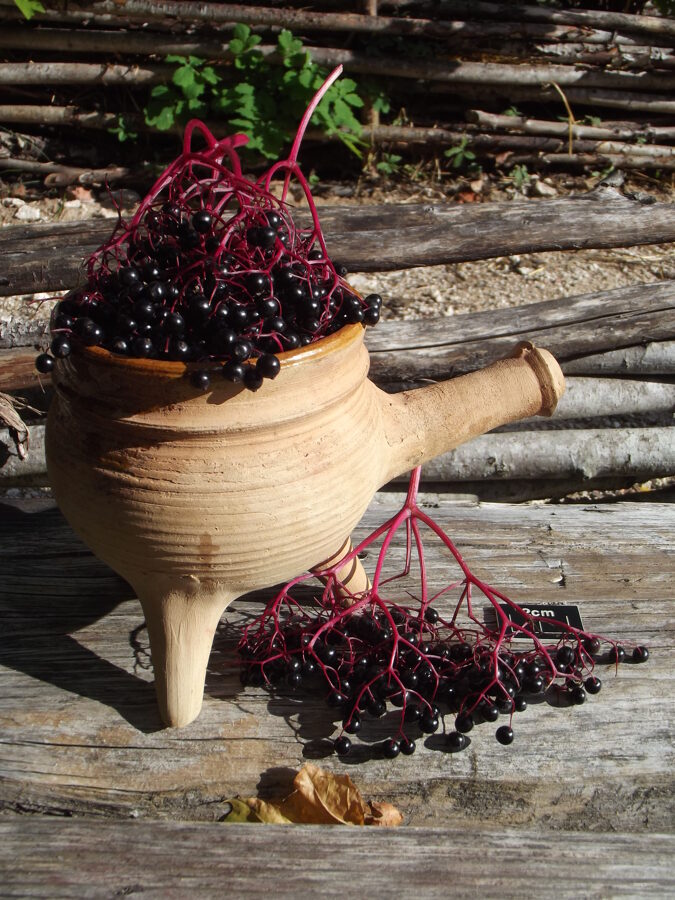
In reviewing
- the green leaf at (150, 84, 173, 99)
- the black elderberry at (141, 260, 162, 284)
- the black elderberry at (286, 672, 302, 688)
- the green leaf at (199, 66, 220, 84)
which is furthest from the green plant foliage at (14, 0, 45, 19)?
the black elderberry at (286, 672, 302, 688)

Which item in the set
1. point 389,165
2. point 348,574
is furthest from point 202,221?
point 389,165

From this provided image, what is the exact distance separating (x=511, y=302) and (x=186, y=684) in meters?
2.75

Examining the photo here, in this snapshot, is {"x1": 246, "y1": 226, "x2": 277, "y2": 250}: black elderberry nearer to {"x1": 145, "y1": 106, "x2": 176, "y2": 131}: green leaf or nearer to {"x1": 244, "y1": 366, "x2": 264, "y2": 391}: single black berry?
{"x1": 244, "y1": 366, "x2": 264, "y2": 391}: single black berry

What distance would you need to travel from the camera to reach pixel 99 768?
1.29 meters

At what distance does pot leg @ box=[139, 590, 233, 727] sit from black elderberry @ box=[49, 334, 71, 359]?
374 millimetres

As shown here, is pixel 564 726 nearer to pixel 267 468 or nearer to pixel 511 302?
pixel 267 468

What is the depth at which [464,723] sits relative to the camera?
1.34 m

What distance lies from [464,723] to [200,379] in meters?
0.69

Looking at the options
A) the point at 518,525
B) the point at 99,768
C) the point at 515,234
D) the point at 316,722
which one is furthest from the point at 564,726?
the point at 515,234

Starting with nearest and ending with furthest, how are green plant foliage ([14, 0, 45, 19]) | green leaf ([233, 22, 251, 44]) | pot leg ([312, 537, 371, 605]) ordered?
pot leg ([312, 537, 371, 605])
green plant foliage ([14, 0, 45, 19])
green leaf ([233, 22, 251, 44])

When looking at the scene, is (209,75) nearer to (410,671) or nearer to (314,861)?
(410,671)

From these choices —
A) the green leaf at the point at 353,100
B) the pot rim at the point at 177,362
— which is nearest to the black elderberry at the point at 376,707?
the pot rim at the point at 177,362

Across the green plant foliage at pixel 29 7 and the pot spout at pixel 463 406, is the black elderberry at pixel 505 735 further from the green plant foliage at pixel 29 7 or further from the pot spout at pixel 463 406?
the green plant foliage at pixel 29 7

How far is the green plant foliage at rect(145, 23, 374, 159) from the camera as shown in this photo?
382cm
